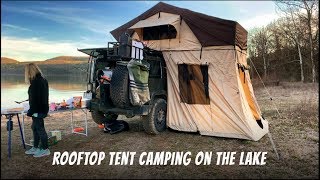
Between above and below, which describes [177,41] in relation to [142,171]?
above

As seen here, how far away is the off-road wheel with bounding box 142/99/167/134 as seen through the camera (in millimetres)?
8219

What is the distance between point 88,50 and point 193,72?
2.90 metres

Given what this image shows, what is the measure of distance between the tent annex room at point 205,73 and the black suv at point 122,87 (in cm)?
32

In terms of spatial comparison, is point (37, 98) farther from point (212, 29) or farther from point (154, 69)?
point (212, 29)

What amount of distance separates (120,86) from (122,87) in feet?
0.19

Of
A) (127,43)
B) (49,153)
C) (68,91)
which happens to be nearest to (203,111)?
(127,43)

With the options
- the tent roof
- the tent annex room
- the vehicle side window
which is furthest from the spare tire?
the tent roof

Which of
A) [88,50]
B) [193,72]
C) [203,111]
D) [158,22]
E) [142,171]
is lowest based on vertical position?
[142,171]

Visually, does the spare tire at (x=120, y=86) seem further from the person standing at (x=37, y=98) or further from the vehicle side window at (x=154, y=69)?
the person standing at (x=37, y=98)

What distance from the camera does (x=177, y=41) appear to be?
8953 millimetres

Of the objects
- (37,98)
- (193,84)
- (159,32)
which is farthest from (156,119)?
(37,98)

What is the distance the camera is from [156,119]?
27.8ft

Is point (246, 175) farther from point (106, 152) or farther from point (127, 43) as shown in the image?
point (127, 43)

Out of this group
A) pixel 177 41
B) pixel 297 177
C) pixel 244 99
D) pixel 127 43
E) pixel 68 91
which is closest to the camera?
pixel 297 177
